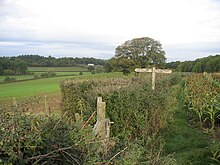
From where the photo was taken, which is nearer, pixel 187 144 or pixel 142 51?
pixel 187 144

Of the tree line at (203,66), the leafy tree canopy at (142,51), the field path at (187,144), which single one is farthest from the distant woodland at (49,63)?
the field path at (187,144)

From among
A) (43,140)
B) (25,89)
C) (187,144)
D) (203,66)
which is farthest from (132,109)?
(203,66)

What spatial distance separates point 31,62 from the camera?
143 feet

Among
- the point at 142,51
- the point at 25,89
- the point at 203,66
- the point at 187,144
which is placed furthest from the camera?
the point at 203,66

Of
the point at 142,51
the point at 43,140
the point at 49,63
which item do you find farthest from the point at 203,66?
the point at 43,140

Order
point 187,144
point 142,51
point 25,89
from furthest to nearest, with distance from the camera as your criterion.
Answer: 1. point 142,51
2. point 25,89
3. point 187,144

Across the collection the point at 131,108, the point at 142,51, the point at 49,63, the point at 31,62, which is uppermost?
the point at 142,51

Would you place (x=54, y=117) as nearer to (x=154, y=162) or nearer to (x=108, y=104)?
(x=154, y=162)

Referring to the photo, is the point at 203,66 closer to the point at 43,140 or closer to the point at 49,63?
the point at 49,63

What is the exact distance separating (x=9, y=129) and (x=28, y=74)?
39.3 m

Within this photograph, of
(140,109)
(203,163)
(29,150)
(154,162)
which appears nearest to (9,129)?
(29,150)

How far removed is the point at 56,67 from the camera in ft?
163

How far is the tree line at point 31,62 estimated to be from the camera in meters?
33.6

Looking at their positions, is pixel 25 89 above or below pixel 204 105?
below
